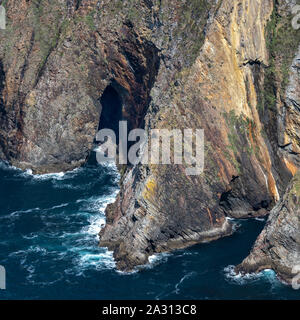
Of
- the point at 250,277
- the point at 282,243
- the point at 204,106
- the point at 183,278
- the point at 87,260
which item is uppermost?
the point at 204,106

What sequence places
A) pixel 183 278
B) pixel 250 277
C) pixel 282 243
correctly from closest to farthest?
pixel 282 243 < pixel 250 277 < pixel 183 278

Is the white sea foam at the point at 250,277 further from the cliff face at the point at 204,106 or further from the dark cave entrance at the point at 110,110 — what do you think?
the dark cave entrance at the point at 110,110

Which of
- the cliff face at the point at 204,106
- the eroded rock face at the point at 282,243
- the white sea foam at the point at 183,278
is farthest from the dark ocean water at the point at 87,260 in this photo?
the cliff face at the point at 204,106

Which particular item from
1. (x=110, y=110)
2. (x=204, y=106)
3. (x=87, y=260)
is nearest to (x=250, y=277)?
(x=87, y=260)

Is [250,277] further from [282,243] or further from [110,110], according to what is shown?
[110,110]
